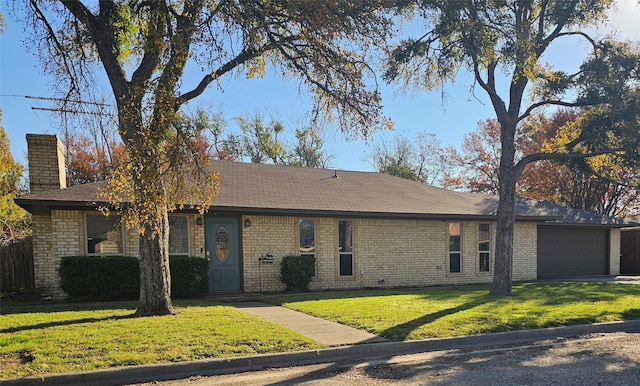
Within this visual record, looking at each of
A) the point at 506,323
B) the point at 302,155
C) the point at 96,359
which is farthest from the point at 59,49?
the point at 302,155

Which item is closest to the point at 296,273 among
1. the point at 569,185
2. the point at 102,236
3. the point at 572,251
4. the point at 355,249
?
the point at 355,249

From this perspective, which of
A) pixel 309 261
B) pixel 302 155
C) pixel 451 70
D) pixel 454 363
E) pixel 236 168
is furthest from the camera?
pixel 302 155

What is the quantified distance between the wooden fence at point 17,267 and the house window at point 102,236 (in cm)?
234

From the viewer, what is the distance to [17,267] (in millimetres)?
12492

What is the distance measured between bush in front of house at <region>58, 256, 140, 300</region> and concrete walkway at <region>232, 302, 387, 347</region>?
3.38 metres

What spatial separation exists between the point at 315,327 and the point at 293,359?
6.06 ft

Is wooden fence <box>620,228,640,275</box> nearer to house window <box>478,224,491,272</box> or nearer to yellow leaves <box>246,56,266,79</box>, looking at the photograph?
house window <box>478,224,491,272</box>

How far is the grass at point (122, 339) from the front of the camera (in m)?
5.51

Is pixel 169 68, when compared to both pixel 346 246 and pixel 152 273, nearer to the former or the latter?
pixel 152 273

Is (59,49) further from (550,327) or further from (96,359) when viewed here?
(550,327)

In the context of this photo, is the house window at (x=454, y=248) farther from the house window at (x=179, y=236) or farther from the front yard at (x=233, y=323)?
the house window at (x=179, y=236)

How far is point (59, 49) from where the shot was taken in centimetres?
955

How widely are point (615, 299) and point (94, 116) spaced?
1333cm

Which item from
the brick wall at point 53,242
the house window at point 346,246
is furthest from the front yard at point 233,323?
the house window at point 346,246
